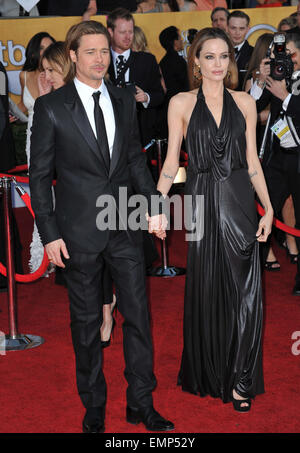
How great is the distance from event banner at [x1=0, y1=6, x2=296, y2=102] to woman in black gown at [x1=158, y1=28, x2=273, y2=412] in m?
5.63

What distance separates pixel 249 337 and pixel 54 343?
163 centimetres

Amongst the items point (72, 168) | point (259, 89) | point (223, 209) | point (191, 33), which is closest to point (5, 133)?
point (259, 89)

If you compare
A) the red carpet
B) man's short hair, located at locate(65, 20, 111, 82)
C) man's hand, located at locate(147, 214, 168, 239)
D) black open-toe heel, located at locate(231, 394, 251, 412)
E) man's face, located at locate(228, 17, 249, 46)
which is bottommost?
the red carpet

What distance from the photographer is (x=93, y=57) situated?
3453 mm

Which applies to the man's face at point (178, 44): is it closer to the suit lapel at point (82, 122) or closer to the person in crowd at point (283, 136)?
the person in crowd at point (283, 136)

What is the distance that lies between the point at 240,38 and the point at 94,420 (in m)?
5.72

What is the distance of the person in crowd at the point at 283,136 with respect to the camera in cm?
580

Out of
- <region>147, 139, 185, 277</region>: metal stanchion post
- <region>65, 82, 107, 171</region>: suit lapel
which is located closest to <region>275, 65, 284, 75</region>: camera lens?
<region>147, 139, 185, 277</region>: metal stanchion post

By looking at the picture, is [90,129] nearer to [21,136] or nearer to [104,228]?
[104,228]

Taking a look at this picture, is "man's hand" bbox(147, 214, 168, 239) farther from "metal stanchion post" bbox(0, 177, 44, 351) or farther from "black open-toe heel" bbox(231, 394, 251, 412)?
"metal stanchion post" bbox(0, 177, 44, 351)

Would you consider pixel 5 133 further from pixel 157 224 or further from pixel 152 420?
pixel 152 420

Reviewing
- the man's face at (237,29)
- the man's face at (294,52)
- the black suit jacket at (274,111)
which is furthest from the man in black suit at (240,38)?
the man's face at (294,52)

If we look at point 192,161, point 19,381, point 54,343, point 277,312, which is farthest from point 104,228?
point 277,312

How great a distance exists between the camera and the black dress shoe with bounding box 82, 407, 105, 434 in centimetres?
371
